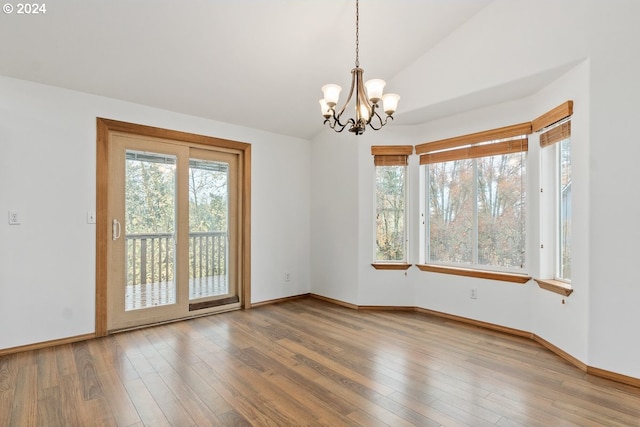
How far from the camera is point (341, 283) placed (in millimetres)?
4582

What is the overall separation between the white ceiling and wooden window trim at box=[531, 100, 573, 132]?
1180 millimetres

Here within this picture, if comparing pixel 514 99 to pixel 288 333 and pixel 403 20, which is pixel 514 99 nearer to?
pixel 403 20

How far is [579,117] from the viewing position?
2682 millimetres

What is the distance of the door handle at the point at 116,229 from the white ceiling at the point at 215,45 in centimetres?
129

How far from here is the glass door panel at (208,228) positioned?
4.08 meters

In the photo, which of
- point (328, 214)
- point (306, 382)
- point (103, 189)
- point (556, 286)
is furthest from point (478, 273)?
point (103, 189)

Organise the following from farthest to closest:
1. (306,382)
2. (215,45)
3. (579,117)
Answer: (215,45), (579,117), (306,382)

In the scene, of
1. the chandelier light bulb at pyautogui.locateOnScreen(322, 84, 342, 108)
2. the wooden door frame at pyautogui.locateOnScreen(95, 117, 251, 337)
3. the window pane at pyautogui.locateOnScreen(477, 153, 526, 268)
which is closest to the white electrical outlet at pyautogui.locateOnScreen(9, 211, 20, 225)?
the wooden door frame at pyautogui.locateOnScreen(95, 117, 251, 337)

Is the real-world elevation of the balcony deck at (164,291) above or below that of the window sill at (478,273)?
below

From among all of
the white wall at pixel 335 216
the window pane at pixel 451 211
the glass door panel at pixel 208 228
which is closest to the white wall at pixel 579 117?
the window pane at pixel 451 211

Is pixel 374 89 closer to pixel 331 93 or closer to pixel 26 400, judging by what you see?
pixel 331 93

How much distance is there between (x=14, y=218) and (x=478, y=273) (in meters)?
4.52

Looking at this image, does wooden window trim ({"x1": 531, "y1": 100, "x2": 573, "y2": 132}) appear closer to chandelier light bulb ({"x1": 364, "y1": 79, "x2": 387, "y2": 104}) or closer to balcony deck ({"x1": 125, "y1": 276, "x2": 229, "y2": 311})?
chandelier light bulb ({"x1": 364, "y1": 79, "x2": 387, "y2": 104})

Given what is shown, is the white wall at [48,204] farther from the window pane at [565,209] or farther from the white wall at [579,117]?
the window pane at [565,209]
